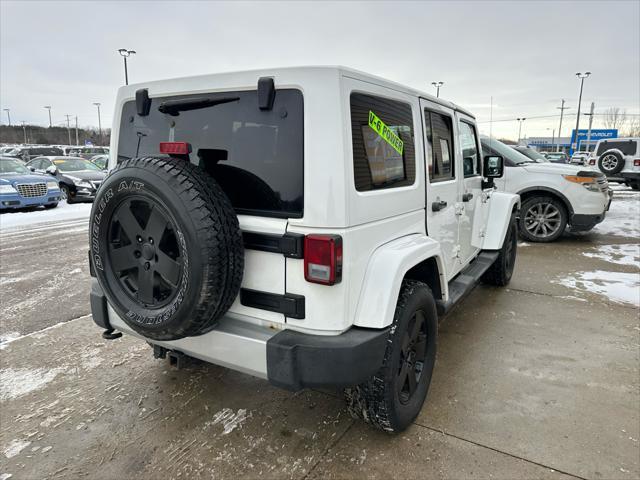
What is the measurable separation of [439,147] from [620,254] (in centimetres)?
582

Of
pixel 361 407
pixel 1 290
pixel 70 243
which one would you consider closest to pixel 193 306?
pixel 361 407

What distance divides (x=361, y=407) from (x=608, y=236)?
8568 millimetres

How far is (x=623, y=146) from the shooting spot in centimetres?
1658

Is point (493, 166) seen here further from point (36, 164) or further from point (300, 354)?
point (36, 164)

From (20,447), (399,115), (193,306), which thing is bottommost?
(20,447)

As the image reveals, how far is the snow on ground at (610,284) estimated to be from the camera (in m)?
5.11

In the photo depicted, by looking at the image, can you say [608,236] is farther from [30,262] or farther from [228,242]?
[30,262]

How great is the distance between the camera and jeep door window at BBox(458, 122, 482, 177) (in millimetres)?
3973

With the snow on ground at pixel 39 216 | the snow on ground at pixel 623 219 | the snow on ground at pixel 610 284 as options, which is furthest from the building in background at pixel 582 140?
the snow on ground at pixel 39 216

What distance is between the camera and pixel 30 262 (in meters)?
6.64

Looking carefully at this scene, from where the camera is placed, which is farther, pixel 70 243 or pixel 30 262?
pixel 70 243

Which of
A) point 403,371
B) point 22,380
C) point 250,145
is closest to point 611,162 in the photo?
point 403,371

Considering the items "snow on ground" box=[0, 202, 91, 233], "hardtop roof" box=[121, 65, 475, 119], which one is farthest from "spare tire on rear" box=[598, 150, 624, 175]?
"snow on ground" box=[0, 202, 91, 233]

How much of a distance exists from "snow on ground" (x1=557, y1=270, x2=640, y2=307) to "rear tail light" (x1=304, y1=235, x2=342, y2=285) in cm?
445
